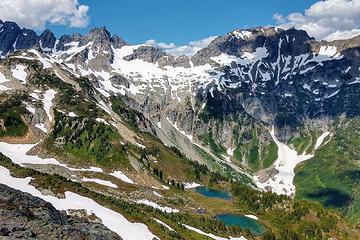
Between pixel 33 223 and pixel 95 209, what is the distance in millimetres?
63928

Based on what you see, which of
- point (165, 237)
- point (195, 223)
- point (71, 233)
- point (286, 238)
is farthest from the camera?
point (286, 238)

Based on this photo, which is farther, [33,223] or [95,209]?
[95,209]

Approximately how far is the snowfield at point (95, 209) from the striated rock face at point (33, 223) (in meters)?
39.2

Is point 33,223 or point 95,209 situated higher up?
point 33,223

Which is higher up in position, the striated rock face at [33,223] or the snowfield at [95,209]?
the striated rock face at [33,223]

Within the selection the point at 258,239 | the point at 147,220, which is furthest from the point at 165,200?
Result: the point at 147,220

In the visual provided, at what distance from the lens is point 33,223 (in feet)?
147

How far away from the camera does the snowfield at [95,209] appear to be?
9896 cm

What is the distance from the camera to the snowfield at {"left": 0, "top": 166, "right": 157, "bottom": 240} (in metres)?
99.0

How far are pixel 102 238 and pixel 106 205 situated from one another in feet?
213

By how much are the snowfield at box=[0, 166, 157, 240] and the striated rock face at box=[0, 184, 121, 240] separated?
3923cm

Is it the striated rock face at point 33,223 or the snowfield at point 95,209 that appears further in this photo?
the snowfield at point 95,209

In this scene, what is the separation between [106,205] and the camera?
115 metres

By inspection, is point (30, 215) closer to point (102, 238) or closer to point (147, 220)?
point (102, 238)
